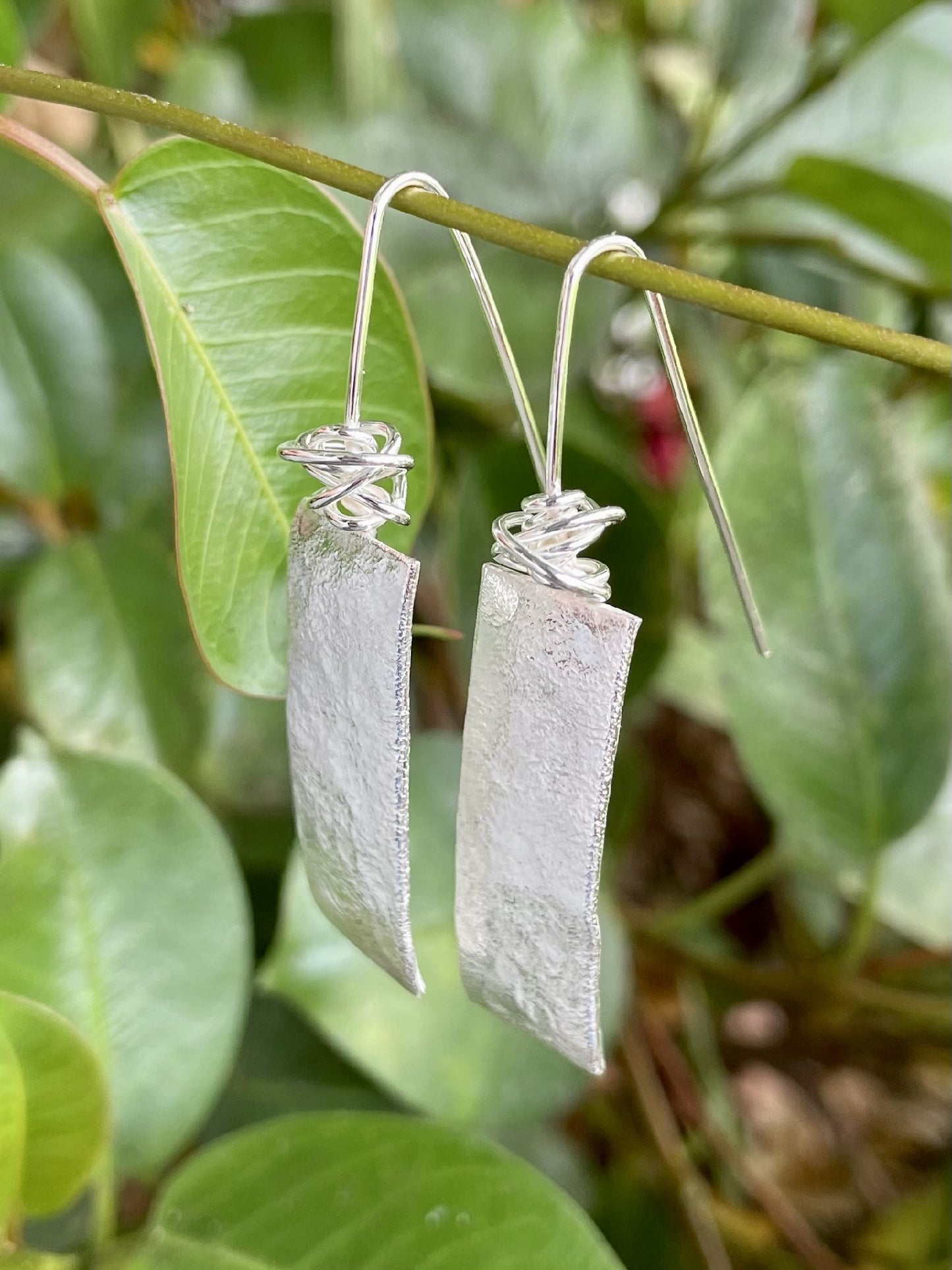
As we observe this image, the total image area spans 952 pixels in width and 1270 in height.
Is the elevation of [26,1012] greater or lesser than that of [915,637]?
lesser

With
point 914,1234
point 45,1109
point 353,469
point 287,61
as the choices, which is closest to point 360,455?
point 353,469

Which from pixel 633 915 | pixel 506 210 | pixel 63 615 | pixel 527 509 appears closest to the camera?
pixel 527 509

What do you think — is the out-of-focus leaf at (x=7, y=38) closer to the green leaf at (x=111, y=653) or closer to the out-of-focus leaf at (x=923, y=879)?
the green leaf at (x=111, y=653)

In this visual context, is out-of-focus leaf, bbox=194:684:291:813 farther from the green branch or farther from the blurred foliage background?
the green branch

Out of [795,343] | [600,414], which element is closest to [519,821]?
[600,414]

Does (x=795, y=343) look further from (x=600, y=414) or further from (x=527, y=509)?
(x=527, y=509)

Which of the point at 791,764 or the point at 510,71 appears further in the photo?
the point at 510,71

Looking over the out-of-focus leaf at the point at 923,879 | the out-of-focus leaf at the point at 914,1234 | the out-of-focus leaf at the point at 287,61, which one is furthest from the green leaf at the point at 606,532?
the out-of-focus leaf at the point at 914,1234

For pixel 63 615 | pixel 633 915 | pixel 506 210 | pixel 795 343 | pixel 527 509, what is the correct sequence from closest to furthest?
pixel 527 509 < pixel 63 615 < pixel 506 210 < pixel 633 915 < pixel 795 343
